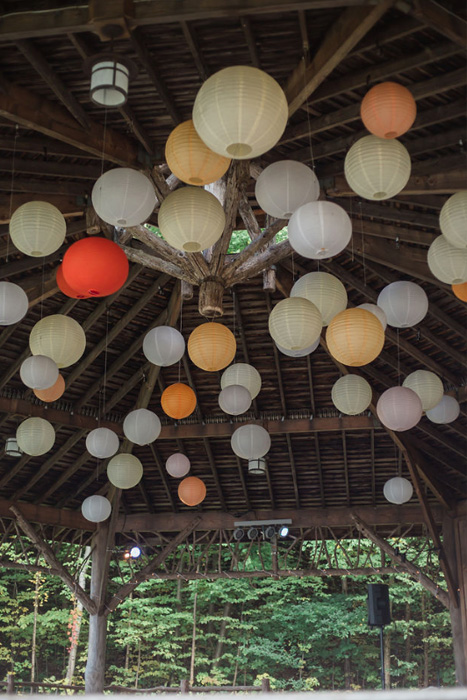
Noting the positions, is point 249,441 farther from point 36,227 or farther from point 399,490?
point 36,227

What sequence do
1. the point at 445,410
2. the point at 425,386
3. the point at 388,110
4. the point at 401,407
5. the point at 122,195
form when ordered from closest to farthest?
the point at 388,110, the point at 122,195, the point at 401,407, the point at 425,386, the point at 445,410

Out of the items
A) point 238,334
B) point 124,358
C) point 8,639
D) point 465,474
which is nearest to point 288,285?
point 238,334

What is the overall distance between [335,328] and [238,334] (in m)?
4.49

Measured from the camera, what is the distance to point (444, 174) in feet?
17.8

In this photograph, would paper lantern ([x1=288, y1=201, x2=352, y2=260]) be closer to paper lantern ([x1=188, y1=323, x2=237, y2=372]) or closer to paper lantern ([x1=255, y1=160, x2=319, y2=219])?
paper lantern ([x1=255, y1=160, x2=319, y2=219])

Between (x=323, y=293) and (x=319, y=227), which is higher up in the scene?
(x=323, y=293)

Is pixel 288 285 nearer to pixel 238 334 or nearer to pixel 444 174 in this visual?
pixel 238 334

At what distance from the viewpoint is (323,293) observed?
5.50 m

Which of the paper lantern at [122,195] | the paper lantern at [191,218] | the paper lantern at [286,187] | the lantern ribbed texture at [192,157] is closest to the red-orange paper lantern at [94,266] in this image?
the paper lantern at [122,195]

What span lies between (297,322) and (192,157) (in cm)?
134

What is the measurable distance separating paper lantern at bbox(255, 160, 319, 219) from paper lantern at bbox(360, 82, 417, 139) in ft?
1.94

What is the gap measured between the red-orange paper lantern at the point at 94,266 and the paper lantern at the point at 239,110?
1.15m

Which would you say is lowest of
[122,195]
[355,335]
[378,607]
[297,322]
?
[378,607]

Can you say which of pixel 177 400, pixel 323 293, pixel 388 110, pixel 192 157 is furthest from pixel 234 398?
pixel 388 110
